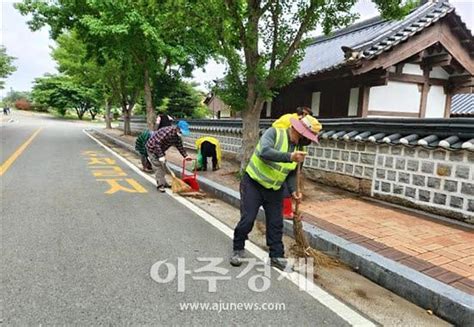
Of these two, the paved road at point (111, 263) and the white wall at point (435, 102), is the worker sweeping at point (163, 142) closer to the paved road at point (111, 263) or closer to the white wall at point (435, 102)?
the paved road at point (111, 263)

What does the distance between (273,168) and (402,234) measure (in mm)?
2284

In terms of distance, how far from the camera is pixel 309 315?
2.97 meters

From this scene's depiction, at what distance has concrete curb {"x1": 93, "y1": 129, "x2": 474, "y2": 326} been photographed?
2.98 metres

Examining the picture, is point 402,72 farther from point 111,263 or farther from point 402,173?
point 111,263

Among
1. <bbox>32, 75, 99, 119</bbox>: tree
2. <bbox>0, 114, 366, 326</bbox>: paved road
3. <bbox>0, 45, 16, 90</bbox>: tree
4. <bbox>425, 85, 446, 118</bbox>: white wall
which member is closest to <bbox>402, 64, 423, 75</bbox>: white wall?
<bbox>425, 85, 446, 118</bbox>: white wall

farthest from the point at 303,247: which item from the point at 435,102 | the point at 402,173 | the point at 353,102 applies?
the point at 435,102

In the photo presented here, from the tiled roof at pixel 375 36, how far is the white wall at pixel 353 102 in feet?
3.24

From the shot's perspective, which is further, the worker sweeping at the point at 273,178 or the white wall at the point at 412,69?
the white wall at the point at 412,69

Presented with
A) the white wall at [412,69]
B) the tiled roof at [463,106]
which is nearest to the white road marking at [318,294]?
the white wall at [412,69]

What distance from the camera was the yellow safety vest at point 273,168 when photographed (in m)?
3.69

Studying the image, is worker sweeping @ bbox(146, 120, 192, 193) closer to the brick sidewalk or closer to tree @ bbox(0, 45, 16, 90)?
the brick sidewalk

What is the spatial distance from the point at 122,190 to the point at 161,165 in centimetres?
93

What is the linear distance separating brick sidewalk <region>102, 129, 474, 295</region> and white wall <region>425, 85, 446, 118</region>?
22.0ft

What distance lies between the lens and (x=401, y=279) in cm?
342
